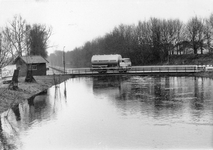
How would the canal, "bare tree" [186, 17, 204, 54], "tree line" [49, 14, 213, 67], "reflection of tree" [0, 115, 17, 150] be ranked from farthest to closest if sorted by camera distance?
"tree line" [49, 14, 213, 67] → "bare tree" [186, 17, 204, 54] → the canal → "reflection of tree" [0, 115, 17, 150]

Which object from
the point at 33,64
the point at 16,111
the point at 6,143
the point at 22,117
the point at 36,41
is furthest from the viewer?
the point at 36,41

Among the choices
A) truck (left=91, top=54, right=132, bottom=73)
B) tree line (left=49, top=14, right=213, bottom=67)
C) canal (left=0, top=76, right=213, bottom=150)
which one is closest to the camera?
canal (left=0, top=76, right=213, bottom=150)

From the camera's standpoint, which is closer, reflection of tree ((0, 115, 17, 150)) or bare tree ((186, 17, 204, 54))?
reflection of tree ((0, 115, 17, 150))

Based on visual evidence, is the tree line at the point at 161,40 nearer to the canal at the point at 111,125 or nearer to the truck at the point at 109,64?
the truck at the point at 109,64

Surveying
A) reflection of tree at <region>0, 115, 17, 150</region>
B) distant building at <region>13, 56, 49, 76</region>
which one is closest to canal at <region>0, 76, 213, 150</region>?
reflection of tree at <region>0, 115, 17, 150</region>

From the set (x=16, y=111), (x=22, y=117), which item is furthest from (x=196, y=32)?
(x=22, y=117)

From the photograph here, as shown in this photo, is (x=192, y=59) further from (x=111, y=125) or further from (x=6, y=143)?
(x=6, y=143)

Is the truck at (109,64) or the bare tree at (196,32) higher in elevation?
the bare tree at (196,32)

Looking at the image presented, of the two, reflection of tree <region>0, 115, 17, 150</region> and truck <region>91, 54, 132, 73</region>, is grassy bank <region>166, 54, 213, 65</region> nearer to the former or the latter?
truck <region>91, 54, 132, 73</region>

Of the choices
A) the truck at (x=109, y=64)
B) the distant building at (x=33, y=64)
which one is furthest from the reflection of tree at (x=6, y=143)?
the truck at (x=109, y=64)

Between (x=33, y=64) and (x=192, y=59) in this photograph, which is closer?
(x=33, y=64)

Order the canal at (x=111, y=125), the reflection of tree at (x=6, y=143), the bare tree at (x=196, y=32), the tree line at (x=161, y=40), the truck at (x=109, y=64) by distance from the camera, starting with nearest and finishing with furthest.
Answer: the reflection of tree at (x=6, y=143) → the canal at (x=111, y=125) → the truck at (x=109, y=64) → the bare tree at (x=196, y=32) → the tree line at (x=161, y=40)

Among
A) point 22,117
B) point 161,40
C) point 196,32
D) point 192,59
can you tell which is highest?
point 196,32

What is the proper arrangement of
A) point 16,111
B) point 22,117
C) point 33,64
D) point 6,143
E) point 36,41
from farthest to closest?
1. point 36,41
2. point 33,64
3. point 16,111
4. point 22,117
5. point 6,143
